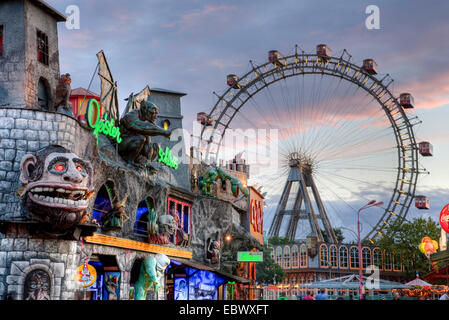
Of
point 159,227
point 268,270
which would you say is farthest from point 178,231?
point 268,270

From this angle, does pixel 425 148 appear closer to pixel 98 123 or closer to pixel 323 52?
pixel 323 52

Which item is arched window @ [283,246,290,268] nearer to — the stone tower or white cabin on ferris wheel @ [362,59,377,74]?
white cabin on ferris wheel @ [362,59,377,74]

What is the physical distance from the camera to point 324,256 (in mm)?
75375

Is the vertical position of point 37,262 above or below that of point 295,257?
above

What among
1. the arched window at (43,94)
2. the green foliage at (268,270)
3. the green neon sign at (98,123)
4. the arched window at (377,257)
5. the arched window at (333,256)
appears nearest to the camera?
the green neon sign at (98,123)

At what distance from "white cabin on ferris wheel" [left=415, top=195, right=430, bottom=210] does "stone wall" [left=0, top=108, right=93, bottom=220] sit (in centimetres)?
5064

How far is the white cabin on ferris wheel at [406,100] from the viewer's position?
54.7 meters

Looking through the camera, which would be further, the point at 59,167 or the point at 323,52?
the point at 323,52

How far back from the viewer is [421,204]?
202 feet

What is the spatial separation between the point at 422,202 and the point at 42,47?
50.2 meters

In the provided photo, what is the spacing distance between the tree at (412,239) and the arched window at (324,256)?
15614 mm

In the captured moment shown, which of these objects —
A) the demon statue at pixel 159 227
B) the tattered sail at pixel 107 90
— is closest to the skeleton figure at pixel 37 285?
the demon statue at pixel 159 227

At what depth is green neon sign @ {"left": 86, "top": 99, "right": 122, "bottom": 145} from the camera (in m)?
20.7

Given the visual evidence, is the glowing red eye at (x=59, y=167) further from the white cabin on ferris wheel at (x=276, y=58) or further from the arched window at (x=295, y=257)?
the arched window at (x=295, y=257)
